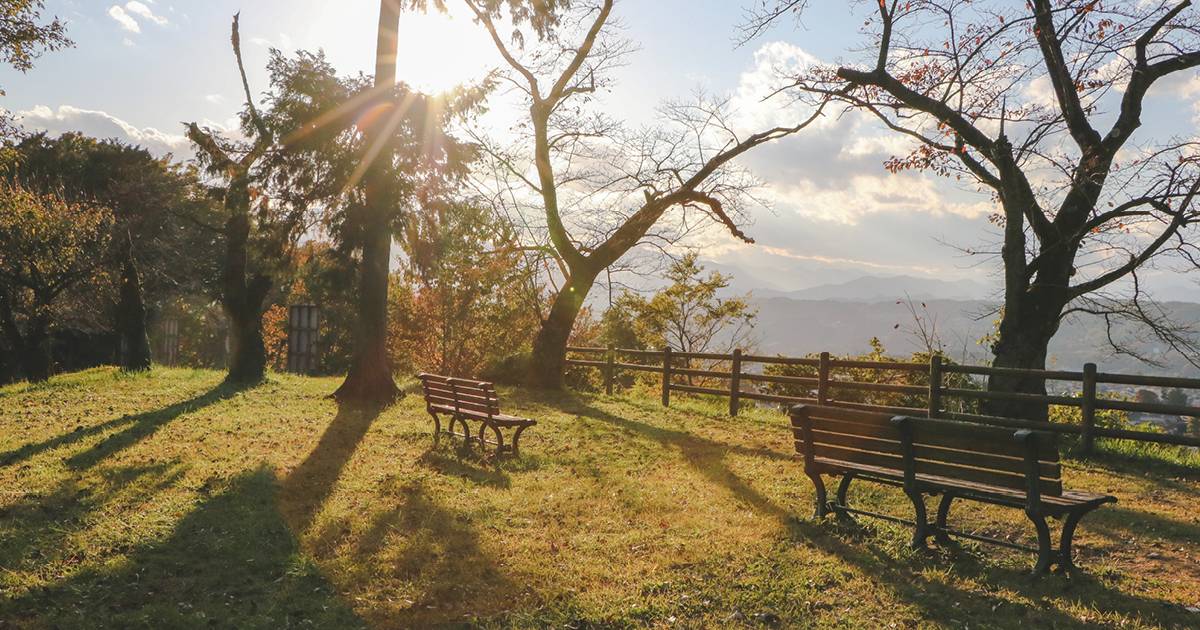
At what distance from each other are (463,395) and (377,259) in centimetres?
586

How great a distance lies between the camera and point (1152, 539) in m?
7.14

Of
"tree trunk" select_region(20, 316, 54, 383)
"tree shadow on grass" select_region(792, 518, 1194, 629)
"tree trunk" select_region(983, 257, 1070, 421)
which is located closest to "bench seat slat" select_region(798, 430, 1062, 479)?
"tree shadow on grass" select_region(792, 518, 1194, 629)

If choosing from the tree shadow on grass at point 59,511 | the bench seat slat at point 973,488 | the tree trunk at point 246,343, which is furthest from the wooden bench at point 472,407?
the tree trunk at point 246,343

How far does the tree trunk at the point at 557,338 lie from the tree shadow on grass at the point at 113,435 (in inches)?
292

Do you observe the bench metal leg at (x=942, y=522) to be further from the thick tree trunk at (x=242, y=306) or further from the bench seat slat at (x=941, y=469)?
the thick tree trunk at (x=242, y=306)

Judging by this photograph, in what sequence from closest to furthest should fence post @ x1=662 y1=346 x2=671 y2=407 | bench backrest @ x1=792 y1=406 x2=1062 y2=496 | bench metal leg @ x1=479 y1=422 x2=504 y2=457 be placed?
bench backrest @ x1=792 y1=406 x2=1062 y2=496, bench metal leg @ x1=479 y1=422 x2=504 y2=457, fence post @ x1=662 y1=346 x2=671 y2=407

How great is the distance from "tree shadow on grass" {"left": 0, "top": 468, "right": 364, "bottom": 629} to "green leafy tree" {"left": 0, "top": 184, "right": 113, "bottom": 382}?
15.1 meters

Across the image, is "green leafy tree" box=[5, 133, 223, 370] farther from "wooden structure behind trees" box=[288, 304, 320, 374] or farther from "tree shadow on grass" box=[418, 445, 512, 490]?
"tree shadow on grass" box=[418, 445, 512, 490]

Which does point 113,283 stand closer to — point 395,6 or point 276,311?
point 395,6

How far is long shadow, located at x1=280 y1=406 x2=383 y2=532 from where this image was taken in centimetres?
768

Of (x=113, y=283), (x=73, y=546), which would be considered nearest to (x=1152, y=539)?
(x=73, y=546)

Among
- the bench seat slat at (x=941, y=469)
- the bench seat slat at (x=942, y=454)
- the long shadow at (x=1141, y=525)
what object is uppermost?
the bench seat slat at (x=942, y=454)

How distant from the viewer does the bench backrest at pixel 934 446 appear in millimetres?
5730

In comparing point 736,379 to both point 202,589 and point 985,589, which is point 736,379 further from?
point 202,589
